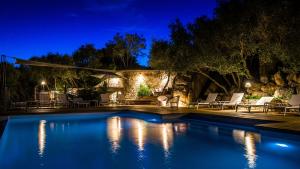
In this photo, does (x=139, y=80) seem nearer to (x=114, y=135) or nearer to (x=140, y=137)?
(x=114, y=135)

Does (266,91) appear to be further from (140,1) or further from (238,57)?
(140,1)

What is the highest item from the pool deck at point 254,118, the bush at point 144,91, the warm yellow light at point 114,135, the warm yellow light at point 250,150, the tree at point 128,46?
the tree at point 128,46

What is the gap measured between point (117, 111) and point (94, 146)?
7264mm

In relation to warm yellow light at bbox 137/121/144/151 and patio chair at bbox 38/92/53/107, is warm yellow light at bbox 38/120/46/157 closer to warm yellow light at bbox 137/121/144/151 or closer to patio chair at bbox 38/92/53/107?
warm yellow light at bbox 137/121/144/151

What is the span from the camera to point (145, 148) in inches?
287

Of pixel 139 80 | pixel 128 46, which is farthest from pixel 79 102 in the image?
pixel 128 46

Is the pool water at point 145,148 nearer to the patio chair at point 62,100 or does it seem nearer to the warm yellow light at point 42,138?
the warm yellow light at point 42,138

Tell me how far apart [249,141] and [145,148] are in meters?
2.74

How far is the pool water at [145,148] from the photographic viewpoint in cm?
591

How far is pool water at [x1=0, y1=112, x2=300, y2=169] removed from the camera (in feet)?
19.4

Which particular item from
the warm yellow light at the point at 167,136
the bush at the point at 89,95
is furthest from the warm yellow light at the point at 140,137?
the bush at the point at 89,95

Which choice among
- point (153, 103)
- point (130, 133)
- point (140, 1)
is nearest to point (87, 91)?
point (153, 103)

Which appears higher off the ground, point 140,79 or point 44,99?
point 140,79

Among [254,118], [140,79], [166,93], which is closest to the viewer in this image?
[254,118]
